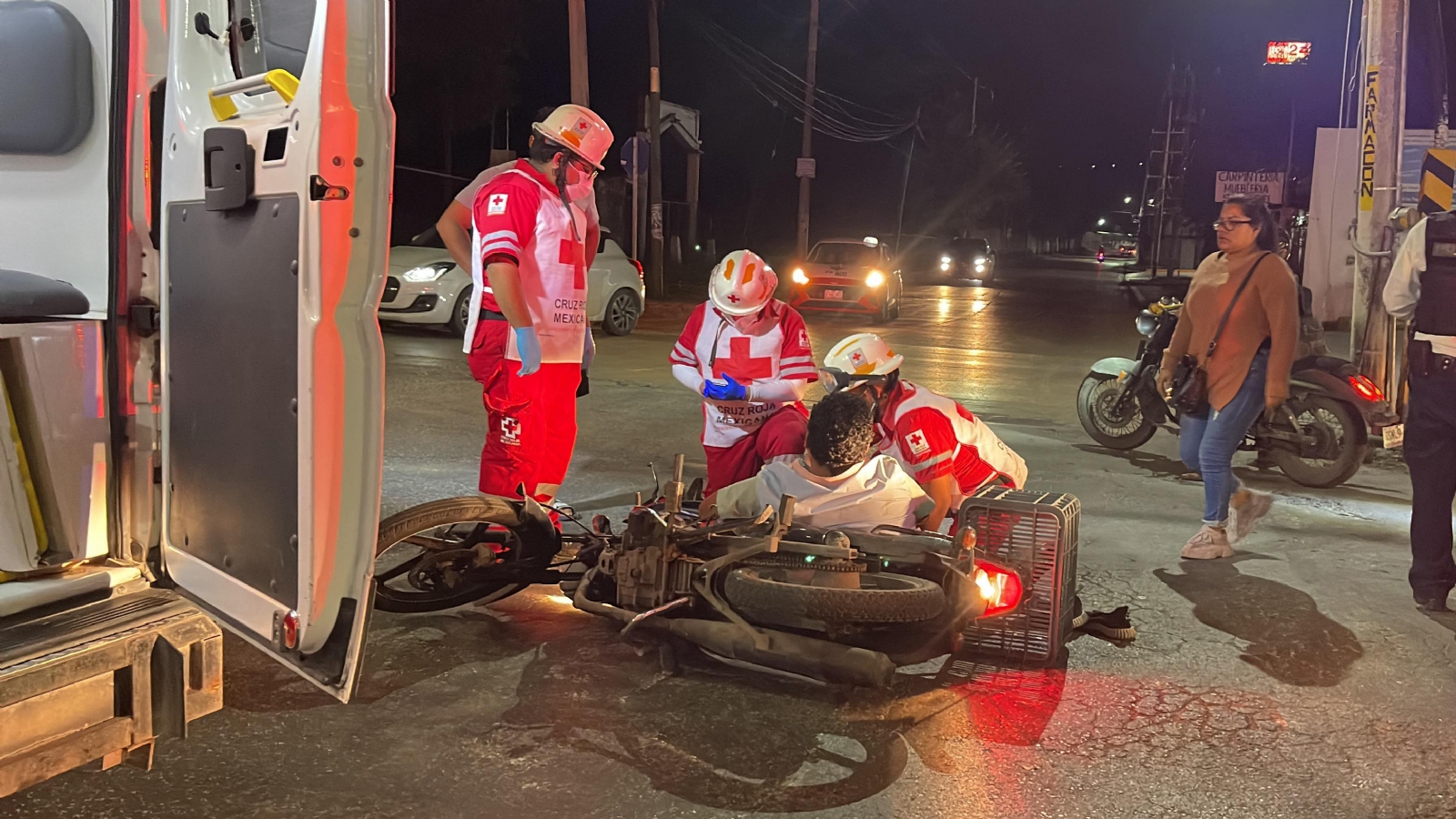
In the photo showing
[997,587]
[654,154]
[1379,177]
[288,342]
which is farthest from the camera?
[654,154]

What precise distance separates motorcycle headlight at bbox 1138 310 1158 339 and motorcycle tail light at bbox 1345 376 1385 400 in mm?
1566

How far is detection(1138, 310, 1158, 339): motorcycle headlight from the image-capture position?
912 centimetres

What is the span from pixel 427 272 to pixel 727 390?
9641mm

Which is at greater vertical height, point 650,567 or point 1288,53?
point 1288,53

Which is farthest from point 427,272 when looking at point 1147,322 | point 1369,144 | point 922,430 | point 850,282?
point 922,430

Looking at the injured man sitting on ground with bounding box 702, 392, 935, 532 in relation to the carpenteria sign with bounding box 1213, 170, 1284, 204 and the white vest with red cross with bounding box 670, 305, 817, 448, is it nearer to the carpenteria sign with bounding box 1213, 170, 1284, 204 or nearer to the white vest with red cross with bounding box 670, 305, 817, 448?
the white vest with red cross with bounding box 670, 305, 817, 448

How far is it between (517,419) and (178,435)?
2.80 m

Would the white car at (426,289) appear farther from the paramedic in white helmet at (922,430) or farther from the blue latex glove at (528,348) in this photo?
the paramedic in white helmet at (922,430)

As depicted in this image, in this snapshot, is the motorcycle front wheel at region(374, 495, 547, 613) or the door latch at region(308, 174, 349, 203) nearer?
the door latch at region(308, 174, 349, 203)

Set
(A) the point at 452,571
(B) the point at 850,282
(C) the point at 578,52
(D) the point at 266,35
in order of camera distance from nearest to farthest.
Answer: (D) the point at 266,35 < (A) the point at 452,571 < (C) the point at 578,52 < (B) the point at 850,282

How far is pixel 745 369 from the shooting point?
18.5ft

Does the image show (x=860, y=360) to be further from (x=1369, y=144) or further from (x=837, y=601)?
(x=1369, y=144)

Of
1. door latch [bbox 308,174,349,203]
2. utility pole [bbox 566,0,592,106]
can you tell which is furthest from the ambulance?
utility pole [bbox 566,0,592,106]

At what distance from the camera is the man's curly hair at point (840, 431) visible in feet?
13.7
